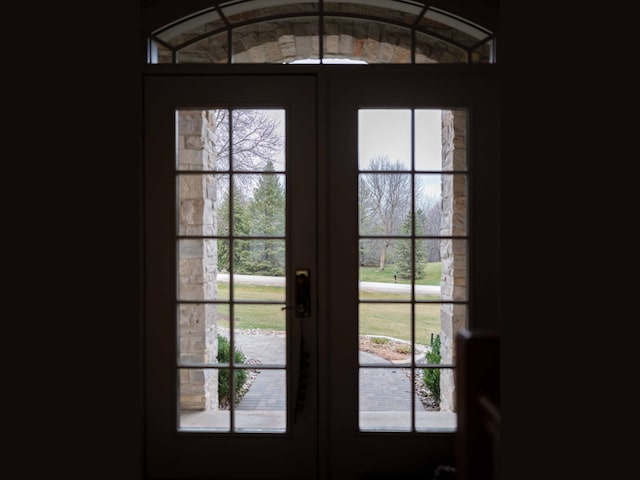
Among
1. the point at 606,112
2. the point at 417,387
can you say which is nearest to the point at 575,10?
the point at 606,112

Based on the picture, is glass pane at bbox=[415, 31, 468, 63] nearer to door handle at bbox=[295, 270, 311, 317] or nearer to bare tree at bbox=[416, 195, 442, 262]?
bare tree at bbox=[416, 195, 442, 262]

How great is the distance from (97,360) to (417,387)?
8.21 feet

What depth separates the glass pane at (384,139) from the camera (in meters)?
2.36

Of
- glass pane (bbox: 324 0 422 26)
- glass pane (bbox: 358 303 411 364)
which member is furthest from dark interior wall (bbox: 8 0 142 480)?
glass pane (bbox: 324 0 422 26)

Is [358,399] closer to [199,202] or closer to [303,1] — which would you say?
[199,202]

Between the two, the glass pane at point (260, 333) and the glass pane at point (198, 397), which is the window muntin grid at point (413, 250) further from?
the glass pane at point (198, 397)

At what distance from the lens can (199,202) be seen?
240 cm

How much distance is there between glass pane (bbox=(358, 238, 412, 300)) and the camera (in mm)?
2369

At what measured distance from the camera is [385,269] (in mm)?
2389

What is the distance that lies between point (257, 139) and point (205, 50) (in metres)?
0.55

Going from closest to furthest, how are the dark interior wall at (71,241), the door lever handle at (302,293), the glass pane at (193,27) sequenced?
the dark interior wall at (71,241), the door lever handle at (302,293), the glass pane at (193,27)

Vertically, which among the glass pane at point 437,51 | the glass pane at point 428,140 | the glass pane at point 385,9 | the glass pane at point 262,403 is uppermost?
the glass pane at point 385,9

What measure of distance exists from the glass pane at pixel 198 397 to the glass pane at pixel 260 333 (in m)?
0.19

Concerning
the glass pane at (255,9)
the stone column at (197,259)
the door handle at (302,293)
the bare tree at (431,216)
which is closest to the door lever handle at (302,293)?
the door handle at (302,293)
